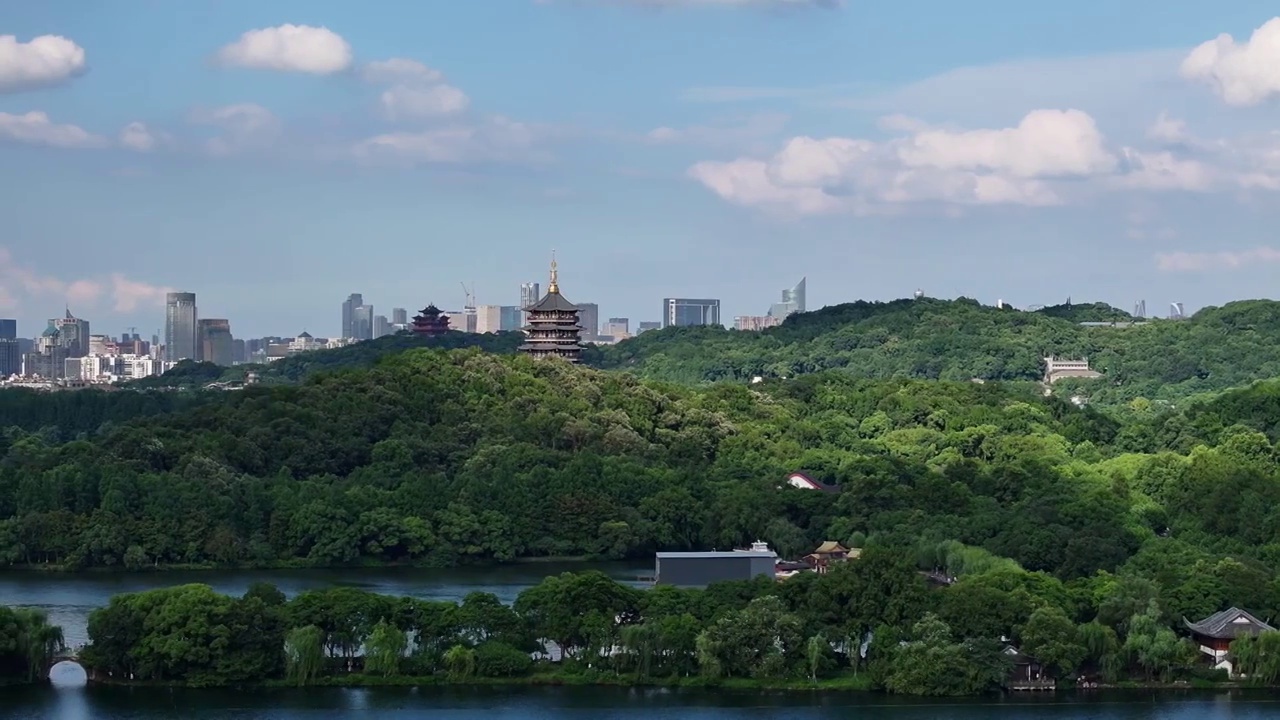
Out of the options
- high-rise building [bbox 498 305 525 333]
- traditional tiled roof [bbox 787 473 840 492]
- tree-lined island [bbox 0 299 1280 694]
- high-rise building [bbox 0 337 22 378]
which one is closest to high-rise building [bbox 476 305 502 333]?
high-rise building [bbox 498 305 525 333]

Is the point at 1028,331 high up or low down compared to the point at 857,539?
up

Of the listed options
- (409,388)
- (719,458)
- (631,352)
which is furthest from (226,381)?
(719,458)

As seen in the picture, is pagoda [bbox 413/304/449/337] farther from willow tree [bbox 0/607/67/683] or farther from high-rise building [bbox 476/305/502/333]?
willow tree [bbox 0/607/67/683]

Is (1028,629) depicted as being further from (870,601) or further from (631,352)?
(631,352)

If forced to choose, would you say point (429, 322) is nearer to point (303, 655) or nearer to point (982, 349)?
point (982, 349)

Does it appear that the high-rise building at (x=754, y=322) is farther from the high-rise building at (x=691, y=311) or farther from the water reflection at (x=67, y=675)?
the water reflection at (x=67, y=675)

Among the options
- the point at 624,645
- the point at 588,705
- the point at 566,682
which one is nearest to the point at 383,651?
the point at 566,682

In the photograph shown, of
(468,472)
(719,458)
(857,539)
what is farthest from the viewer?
(719,458)
